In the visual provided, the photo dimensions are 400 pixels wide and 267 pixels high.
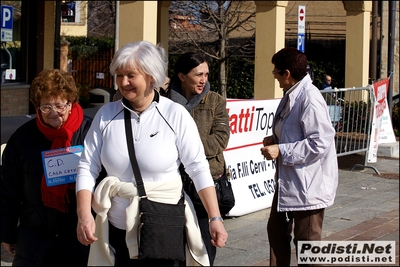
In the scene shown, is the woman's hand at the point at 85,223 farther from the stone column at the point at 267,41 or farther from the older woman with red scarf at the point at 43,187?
the stone column at the point at 267,41

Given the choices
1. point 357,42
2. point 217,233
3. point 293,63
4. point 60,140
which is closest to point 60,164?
point 60,140

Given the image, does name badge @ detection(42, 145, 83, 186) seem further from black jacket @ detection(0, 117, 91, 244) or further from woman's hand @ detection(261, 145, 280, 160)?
woman's hand @ detection(261, 145, 280, 160)

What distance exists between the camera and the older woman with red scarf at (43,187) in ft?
12.9

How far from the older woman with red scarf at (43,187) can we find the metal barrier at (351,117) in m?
7.02

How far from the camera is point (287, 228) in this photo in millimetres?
5066

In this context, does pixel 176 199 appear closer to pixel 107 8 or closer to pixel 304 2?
pixel 304 2

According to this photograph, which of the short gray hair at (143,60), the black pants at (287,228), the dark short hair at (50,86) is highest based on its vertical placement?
the short gray hair at (143,60)

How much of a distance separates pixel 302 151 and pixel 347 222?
11.5ft

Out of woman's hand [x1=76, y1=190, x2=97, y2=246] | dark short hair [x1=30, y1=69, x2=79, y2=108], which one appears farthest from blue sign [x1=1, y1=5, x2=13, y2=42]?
woman's hand [x1=76, y1=190, x2=97, y2=246]

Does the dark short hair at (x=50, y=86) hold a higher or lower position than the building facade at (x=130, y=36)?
lower

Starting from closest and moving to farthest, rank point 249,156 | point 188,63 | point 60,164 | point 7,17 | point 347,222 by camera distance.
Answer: point 60,164 → point 188,63 → point 347,222 → point 249,156 → point 7,17

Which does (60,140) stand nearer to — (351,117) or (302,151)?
(302,151)

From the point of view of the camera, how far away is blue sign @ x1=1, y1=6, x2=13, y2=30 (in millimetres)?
13595

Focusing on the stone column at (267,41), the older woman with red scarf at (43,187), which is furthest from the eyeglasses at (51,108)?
the stone column at (267,41)
